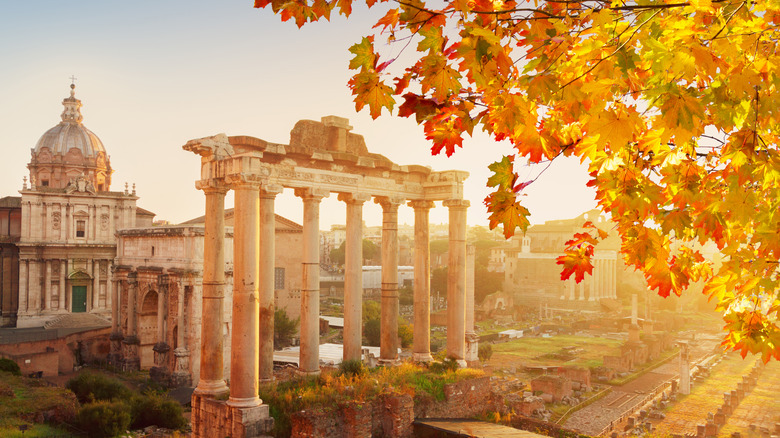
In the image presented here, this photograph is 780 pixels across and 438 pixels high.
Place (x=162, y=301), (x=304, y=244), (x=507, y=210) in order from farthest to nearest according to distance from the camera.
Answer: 1. (x=162, y=301)
2. (x=304, y=244)
3. (x=507, y=210)

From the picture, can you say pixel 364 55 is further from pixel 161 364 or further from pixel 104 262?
pixel 104 262

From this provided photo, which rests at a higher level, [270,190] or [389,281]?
[270,190]

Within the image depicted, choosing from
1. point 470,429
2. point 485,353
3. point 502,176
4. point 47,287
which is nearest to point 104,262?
point 47,287

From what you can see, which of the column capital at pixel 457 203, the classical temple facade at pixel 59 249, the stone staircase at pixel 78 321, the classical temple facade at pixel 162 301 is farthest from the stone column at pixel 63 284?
the column capital at pixel 457 203

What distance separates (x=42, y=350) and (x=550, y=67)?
28779 millimetres

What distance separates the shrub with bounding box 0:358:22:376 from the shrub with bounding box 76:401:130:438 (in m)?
7.86

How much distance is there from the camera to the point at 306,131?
12172 mm

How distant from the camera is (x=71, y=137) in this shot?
41.8m

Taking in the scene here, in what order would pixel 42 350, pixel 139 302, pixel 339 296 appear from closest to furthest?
1. pixel 42 350
2. pixel 139 302
3. pixel 339 296

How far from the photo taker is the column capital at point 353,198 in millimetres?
13000

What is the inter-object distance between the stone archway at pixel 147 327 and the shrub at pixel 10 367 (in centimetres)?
602

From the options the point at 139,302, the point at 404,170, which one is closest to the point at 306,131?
the point at 404,170

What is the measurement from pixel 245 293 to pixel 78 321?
99.2ft

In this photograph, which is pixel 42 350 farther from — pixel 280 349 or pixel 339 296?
pixel 339 296
